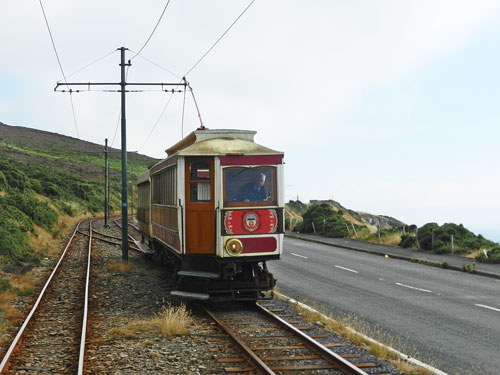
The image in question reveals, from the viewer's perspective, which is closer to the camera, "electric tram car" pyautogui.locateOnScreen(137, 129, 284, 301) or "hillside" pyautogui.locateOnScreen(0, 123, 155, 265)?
"electric tram car" pyautogui.locateOnScreen(137, 129, 284, 301)

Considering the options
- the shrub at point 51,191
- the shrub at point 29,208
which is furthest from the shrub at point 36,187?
the shrub at point 29,208

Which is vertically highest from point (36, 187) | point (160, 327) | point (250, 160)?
point (36, 187)

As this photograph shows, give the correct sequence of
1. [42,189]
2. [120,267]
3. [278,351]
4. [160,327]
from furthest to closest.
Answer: [42,189]
[120,267]
[160,327]
[278,351]

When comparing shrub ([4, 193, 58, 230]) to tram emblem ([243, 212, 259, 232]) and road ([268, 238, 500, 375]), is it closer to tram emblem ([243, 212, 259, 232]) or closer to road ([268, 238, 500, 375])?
road ([268, 238, 500, 375])

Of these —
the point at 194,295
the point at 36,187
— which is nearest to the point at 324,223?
the point at 194,295

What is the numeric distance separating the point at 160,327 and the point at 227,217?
8.68 ft

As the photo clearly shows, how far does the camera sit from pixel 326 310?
11.6 metres

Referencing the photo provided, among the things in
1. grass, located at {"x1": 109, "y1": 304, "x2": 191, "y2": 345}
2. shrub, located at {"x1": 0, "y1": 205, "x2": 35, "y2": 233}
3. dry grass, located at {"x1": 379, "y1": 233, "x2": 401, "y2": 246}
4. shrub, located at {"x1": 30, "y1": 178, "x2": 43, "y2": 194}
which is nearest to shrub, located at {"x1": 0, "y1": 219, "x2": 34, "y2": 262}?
shrub, located at {"x1": 0, "y1": 205, "x2": 35, "y2": 233}

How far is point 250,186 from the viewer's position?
11.1 metres

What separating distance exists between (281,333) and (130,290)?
18.8 ft

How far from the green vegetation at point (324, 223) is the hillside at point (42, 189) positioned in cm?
1268

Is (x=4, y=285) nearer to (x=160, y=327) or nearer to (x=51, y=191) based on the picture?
(x=160, y=327)

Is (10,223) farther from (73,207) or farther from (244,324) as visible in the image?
(73,207)

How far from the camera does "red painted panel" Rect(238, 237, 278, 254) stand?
10.9 m
